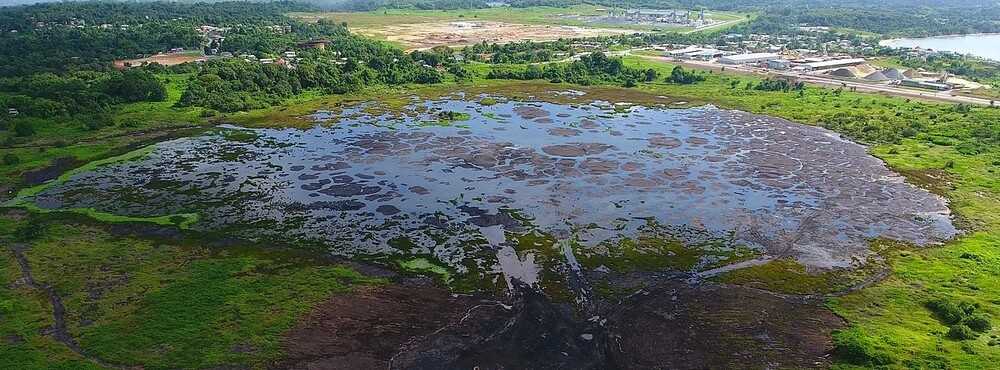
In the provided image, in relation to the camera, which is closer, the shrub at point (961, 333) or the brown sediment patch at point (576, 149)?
the shrub at point (961, 333)

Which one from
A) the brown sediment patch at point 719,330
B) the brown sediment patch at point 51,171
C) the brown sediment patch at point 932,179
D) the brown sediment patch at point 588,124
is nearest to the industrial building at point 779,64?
the brown sediment patch at point 588,124

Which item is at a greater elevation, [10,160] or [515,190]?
[10,160]

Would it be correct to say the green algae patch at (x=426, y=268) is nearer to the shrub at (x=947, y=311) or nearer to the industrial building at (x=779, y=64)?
the shrub at (x=947, y=311)

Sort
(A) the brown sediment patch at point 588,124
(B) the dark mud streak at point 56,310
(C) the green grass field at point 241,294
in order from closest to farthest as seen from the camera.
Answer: (B) the dark mud streak at point 56,310 < (C) the green grass field at point 241,294 < (A) the brown sediment patch at point 588,124

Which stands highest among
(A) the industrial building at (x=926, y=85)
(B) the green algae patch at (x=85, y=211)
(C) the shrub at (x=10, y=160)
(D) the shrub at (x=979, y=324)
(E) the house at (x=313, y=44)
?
(E) the house at (x=313, y=44)

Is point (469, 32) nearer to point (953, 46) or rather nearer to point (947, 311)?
point (953, 46)

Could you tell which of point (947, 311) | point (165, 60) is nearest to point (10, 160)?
point (165, 60)

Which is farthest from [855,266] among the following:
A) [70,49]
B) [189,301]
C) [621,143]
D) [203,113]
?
[70,49]
